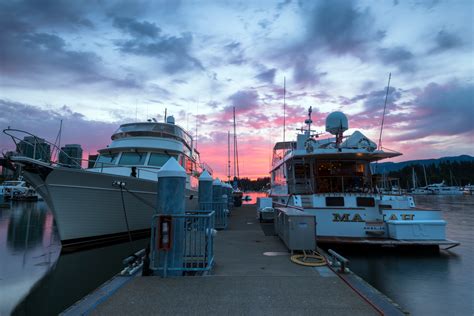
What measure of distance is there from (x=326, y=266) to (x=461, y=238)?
12.5 metres

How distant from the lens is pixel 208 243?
5.84m

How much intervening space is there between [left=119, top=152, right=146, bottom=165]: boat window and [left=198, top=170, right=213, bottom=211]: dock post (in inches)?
151

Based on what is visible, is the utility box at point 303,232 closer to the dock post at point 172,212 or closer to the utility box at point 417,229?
the dock post at point 172,212

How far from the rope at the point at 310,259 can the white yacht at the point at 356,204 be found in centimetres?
310

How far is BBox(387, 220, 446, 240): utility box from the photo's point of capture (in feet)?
33.3

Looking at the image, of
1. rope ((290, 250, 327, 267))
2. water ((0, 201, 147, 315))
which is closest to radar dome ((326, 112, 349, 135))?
rope ((290, 250, 327, 267))

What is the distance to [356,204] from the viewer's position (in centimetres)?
1101

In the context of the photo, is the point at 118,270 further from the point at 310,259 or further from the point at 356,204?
the point at 356,204

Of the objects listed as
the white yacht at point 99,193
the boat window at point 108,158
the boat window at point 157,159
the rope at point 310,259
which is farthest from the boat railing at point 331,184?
the boat window at point 108,158

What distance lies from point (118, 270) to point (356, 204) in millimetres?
8399

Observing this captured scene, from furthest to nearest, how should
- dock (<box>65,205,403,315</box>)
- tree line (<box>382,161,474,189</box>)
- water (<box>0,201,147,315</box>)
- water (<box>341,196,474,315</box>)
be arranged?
tree line (<box>382,161,474,189</box>)
water (<box>0,201,147,315</box>)
water (<box>341,196,474,315</box>)
dock (<box>65,205,403,315</box>)

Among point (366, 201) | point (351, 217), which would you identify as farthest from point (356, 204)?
point (351, 217)

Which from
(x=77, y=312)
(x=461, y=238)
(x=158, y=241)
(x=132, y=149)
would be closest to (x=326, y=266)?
(x=158, y=241)

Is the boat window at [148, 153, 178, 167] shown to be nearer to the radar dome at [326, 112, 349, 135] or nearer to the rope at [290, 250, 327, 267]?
the radar dome at [326, 112, 349, 135]
